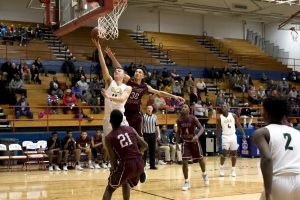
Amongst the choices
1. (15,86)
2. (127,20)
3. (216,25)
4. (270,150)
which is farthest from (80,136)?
(216,25)

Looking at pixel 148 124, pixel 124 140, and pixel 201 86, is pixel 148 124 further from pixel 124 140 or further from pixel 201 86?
pixel 201 86

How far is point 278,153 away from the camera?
3.63m

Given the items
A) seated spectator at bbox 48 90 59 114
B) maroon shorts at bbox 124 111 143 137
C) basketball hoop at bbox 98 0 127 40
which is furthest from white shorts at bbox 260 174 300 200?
seated spectator at bbox 48 90 59 114

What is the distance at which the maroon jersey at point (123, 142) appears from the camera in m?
5.66

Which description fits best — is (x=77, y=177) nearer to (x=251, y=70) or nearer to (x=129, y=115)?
(x=129, y=115)

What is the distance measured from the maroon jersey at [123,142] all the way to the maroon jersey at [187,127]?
4.12m

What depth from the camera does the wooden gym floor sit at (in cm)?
867

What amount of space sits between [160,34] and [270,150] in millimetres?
26490

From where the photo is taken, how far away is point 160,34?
1168 inches

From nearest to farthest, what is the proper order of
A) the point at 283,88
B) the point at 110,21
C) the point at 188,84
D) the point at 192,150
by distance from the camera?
1. the point at 192,150
2. the point at 110,21
3. the point at 188,84
4. the point at 283,88

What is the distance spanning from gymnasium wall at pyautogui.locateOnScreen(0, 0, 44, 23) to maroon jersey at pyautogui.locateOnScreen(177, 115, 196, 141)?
681 inches

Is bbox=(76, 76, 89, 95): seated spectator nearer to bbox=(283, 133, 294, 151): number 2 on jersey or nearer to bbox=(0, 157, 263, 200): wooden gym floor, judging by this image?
bbox=(0, 157, 263, 200): wooden gym floor

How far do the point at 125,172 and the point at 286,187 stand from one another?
2.65 m

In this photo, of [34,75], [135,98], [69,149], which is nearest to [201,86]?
[34,75]
